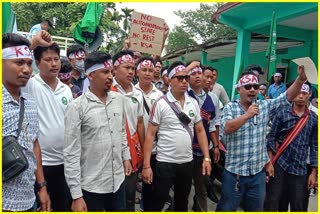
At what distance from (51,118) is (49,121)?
0.11 feet

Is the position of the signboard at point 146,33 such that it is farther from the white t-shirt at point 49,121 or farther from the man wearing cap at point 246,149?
the white t-shirt at point 49,121

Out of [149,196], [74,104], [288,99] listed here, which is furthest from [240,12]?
[74,104]

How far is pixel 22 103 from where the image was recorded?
243 cm

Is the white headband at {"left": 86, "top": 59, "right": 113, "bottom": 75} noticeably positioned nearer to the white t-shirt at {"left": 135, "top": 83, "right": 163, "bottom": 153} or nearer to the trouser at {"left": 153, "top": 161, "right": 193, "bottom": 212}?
the white t-shirt at {"left": 135, "top": 83, "right": 163, "bottom": 153}

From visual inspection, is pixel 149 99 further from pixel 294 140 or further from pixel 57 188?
pixel 294 140

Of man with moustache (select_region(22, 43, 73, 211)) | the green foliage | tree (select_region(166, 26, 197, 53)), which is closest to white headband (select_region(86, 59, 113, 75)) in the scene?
man with moustache (select_region(22, 43, 73, 211))

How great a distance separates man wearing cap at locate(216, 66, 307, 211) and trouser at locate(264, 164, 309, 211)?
0.93 feet

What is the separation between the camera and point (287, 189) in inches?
152

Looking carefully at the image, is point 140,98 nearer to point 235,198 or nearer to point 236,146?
point 236,146

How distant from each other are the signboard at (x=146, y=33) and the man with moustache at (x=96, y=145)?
204 cm

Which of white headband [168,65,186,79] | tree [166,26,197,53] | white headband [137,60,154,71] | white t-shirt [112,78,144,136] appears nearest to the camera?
white t-shirt [112,78,144,136]

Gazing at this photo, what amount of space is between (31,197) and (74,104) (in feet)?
2.62

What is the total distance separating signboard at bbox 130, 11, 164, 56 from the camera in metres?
5.07

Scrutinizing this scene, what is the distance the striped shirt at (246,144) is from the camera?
359 cm
